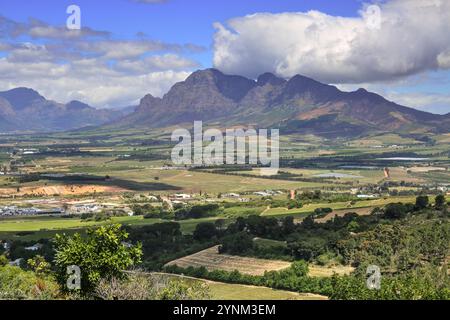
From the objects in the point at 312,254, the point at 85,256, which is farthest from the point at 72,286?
the point at 312,254

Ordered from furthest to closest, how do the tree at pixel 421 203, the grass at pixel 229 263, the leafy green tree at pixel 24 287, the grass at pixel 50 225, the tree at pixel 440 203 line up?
the grass at pixel 50 225
the tree at pixel 421 203
the tree at pixel 440 203
the grass at pixel 229 263
the leafy green tree at pixel 24 287

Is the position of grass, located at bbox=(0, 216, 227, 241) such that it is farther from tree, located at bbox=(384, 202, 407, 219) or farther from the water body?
the water body

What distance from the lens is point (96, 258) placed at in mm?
33812

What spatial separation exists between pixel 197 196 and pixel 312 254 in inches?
2928

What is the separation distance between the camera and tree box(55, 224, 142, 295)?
3353 centimetres

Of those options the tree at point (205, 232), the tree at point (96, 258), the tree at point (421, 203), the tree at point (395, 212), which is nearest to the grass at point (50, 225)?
the tree at point (205, 232)

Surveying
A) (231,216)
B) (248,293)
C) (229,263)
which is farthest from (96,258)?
(231,216)

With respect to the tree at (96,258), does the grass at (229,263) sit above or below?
below

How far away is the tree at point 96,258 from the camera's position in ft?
110

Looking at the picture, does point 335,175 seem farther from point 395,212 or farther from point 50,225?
point 50,225

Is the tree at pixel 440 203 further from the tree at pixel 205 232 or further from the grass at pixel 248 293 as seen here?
the grass at pixel 248 293

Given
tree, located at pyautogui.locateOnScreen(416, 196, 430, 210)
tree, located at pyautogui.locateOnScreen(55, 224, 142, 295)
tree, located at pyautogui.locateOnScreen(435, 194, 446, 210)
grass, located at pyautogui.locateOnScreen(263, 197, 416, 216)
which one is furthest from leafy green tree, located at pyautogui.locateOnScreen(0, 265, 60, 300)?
grass, located at pyautogui.locateOnScreen(263, 197, 416, 216)

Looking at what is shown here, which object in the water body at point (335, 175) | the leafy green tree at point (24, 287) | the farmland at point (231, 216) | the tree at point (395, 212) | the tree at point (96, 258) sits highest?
the tree at point (96, 258)
